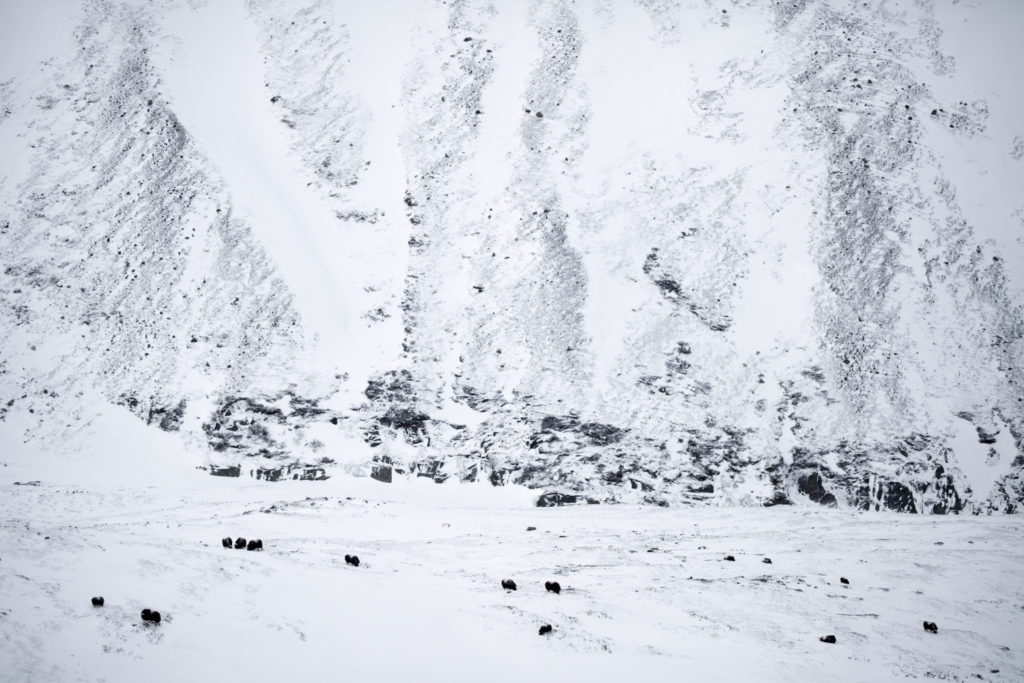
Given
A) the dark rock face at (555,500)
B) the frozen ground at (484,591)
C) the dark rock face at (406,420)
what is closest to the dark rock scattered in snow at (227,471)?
the frozen ground at (484,591)

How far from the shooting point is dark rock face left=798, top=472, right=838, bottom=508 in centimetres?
3444

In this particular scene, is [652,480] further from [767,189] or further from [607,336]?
[767,189]

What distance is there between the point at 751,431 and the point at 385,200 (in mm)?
29675

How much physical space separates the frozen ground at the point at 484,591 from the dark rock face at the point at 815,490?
179 cm

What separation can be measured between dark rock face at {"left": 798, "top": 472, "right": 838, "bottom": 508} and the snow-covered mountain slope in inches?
7.3

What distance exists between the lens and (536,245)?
44.9 meters

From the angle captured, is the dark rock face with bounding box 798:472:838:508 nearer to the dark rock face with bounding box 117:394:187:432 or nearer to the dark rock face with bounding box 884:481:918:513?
the dark rock face with bounding box 884:481:918:513

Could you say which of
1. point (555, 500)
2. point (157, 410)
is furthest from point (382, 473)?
point (157, 410)

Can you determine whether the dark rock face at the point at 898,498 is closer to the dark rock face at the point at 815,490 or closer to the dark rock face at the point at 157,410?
the dark rock face at the point at 815,490

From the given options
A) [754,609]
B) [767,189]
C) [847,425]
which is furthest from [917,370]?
[754,609]

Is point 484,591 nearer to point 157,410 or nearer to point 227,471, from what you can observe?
point 227,471

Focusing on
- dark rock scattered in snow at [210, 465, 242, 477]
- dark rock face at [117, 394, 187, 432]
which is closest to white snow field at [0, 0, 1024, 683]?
dark rock scattered in snow at [210, 465, 242, 477]

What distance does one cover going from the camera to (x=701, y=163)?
49.2 meters

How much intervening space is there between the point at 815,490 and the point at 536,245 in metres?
22.1
